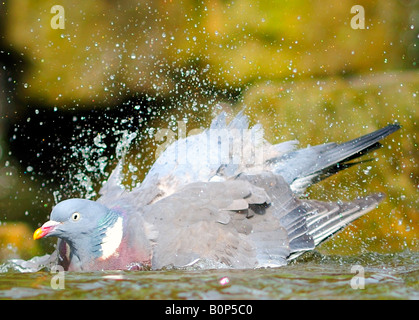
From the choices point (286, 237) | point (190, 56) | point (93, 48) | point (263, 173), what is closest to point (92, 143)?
point (93, 48)

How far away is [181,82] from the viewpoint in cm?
482

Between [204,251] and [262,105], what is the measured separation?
6.24 feet

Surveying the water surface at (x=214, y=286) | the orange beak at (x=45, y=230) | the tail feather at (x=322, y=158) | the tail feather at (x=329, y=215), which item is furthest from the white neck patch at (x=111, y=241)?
the tail feather at (x=322, y=158)

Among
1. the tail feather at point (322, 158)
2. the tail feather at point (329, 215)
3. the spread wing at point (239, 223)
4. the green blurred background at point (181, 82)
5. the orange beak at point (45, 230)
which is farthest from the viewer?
the green blurred background at point (181, 82)

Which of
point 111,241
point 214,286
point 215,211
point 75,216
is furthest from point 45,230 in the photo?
point 214,286

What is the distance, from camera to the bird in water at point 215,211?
3.04 m

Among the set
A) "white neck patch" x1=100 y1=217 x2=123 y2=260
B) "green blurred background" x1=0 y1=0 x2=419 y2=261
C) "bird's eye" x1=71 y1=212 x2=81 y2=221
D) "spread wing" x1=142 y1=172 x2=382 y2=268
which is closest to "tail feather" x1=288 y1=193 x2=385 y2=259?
"spread wing" x1=142 y1=172 x2=382 y2=268

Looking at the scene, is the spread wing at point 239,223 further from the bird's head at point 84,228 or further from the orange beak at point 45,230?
the orange beak at point 45,230

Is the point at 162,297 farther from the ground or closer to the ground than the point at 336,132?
closer to the ground

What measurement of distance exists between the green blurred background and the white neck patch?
175cm

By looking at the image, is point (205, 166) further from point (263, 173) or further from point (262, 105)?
point (262, 105)

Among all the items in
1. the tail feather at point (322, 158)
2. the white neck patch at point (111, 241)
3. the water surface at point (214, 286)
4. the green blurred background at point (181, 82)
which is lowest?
the water surface at point (214, 286)

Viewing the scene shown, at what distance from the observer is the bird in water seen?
9.96 ft
